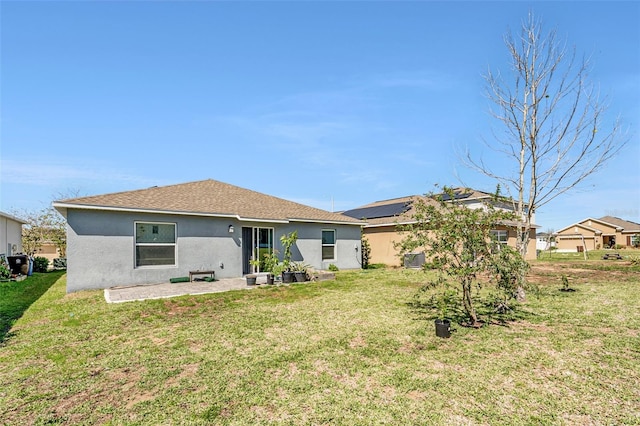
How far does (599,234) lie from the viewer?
1740 inches

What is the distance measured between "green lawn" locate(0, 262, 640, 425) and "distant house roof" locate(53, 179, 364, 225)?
397 centimetres

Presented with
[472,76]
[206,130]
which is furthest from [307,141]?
[472,76]

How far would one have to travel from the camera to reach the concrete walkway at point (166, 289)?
29.9ft

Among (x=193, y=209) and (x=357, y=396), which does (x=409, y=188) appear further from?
(x=357, y=396)

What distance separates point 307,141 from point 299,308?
11480 millimetres

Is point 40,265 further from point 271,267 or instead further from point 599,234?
point 599,234

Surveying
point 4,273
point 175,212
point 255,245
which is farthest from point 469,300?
point 4,273

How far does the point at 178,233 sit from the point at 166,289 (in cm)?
249

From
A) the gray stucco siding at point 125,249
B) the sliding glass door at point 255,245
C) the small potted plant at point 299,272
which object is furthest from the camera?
the sliding glass door at point 255,245

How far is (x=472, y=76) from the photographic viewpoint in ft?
34.3

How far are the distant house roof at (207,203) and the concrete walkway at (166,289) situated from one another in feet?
8.72

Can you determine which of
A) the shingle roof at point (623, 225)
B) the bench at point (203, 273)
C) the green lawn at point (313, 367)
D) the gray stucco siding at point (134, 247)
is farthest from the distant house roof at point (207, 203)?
the shingle roof at point (623, 225)

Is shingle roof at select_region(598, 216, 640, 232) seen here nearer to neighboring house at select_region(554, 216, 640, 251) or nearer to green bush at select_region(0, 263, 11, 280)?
neighboring house at select_region(554, 216, 640, 251)

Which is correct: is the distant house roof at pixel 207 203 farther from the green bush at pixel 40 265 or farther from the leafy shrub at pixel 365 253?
the green bush at pixel 40 265
